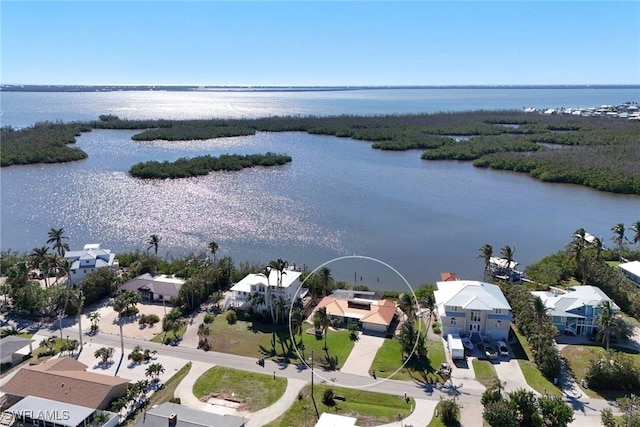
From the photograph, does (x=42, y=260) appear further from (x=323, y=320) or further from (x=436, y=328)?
(x=436, y=328)

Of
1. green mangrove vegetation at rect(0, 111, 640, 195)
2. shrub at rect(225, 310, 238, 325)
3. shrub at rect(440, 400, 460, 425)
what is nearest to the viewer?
shrub at rect(440, 400, 460, 425)

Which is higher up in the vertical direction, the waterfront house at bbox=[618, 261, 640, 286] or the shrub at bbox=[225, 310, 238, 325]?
the waterfront house at bbox=[618, 261, 640, 286]

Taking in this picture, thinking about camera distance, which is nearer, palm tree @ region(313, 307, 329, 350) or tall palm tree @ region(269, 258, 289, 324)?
palm tree @ region(313, 307, 329, 350)

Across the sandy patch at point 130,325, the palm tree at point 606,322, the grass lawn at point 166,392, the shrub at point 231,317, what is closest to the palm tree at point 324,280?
the shrub at point 231,317

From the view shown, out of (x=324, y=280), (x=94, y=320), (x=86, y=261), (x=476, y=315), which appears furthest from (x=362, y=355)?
(x=86, y=261)

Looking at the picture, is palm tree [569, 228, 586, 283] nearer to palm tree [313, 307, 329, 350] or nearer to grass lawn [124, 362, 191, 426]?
palm tree [313, 307, 329, 350]

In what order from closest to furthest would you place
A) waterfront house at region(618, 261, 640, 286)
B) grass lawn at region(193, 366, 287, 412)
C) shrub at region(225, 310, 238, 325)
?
1. grass lawn at region(193, 366, 287, 412)
2. shrub at region(225, 310, 238, 325)
3. waterfront house at region(618, 261, 640, 286)

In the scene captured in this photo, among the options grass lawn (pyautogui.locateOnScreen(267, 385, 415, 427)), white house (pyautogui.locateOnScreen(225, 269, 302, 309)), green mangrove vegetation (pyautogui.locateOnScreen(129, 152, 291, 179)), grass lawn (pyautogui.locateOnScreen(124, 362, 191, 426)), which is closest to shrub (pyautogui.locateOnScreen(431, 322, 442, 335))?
grass lawn (pyautogui.locateOnScreen(267, 385, 415, 427))
